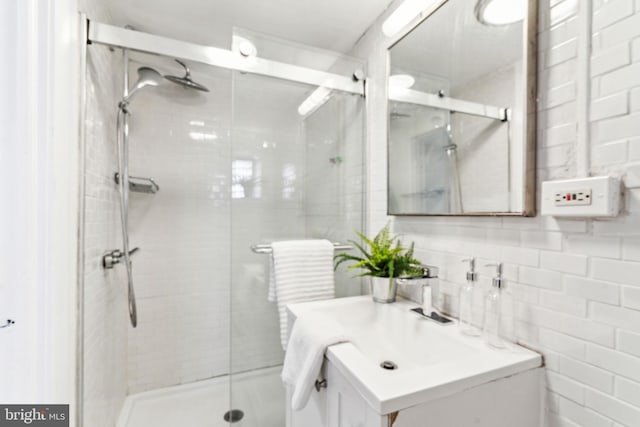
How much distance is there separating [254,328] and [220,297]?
2.52ft

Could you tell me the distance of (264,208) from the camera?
1.38 meters

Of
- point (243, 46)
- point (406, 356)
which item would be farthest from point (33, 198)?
point (406, 356)

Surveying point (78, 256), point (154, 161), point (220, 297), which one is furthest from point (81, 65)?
point (220, 297)

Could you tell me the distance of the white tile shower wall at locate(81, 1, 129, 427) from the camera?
1.14m

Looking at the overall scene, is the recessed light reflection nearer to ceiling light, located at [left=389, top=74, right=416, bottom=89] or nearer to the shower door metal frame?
the shower door metal frame

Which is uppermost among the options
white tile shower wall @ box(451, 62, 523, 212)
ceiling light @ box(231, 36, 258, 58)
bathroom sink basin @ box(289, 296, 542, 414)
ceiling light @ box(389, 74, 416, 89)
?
ceiling light @ box(231, 36, 258, 58)

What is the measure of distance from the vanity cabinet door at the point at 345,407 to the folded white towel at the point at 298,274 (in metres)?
0.50

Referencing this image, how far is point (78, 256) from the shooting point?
102 cm

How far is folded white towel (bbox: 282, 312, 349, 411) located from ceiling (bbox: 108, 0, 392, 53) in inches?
59.9

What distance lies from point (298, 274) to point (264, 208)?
379mm

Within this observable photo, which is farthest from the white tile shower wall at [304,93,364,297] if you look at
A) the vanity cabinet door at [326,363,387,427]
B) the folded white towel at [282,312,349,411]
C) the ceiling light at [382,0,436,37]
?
the vanity cabinet door at [326,363,387,427]

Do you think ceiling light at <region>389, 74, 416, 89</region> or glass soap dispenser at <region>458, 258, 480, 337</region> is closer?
glass soap dispenser at <region>458, 258, 480, 337</region>

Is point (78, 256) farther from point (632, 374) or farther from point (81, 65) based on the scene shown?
point (632, 374)

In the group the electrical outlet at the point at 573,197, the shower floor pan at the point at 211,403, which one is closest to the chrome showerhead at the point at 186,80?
the shower floor pan at the point at 211,403
